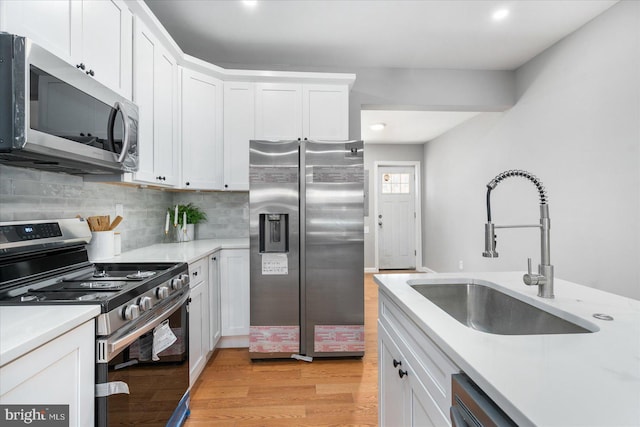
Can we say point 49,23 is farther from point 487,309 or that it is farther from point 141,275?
point 487,309

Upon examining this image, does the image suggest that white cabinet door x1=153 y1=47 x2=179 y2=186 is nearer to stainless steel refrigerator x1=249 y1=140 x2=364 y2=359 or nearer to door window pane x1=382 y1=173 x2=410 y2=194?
stainless steel refrigerator x1=249 y1=140 x2=364 y2=359

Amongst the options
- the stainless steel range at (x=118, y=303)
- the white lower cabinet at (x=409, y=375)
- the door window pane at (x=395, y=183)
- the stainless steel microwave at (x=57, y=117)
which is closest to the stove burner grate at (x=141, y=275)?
the stainless steel range at (x=118, y=303)

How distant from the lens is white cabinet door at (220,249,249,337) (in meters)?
2.64

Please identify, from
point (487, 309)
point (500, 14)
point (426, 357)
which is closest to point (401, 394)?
point (426, 357)

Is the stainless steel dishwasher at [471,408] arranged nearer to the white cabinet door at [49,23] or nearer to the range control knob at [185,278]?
the range control knob at [185,278]

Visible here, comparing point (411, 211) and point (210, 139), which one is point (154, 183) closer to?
point (210, 139)

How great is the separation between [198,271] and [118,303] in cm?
105

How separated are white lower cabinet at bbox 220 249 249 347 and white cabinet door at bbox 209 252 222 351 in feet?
0.15

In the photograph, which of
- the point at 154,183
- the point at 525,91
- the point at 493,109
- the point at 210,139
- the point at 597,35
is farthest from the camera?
the point at 493,109

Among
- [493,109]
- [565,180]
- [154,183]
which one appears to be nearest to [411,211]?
[493,109]

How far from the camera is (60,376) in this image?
2.93 ft

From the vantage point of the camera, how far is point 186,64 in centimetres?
261

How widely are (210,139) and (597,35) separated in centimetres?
327

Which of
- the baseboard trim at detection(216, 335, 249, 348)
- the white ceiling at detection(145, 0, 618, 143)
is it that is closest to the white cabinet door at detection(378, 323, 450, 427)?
the baseboard trim at detection(216, 335, 249, 348)
